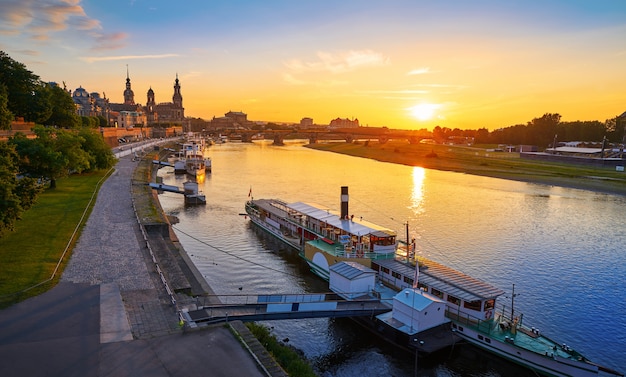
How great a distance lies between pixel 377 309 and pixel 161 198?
44.4 meters

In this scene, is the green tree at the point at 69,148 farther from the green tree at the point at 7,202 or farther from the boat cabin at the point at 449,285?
→ the boat cabin at the point at 449,285

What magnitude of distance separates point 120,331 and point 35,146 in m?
34.4

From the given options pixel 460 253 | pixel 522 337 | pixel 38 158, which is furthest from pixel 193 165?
pixel 522 337

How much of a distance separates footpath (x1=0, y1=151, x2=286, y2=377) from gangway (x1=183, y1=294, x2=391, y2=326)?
1.09 metres

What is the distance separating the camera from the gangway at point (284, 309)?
18542 millimetres

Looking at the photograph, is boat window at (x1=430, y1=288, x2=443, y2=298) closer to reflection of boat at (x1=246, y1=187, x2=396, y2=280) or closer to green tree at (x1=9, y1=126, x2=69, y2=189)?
reflection of boat at (x1=246, y1=187, x2=396, y2=280)

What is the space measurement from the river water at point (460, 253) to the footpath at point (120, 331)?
591 cm

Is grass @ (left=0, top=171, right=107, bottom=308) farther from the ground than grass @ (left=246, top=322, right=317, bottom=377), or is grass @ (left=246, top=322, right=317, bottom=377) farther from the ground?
grass @ (left=0, top=171, right=107, bottom=308)

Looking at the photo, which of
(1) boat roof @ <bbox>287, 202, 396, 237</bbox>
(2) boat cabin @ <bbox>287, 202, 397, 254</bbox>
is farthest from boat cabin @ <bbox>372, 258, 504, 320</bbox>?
(1) boat roof @ <bbox>287, 202, 396, 237</bbox>

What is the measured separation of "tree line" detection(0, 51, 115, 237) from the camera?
23.9m

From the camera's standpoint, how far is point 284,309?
67.6ft

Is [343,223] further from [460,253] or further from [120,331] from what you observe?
[120,331]

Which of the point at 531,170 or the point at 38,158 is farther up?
the point at 38,158

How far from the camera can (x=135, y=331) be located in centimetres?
1641
